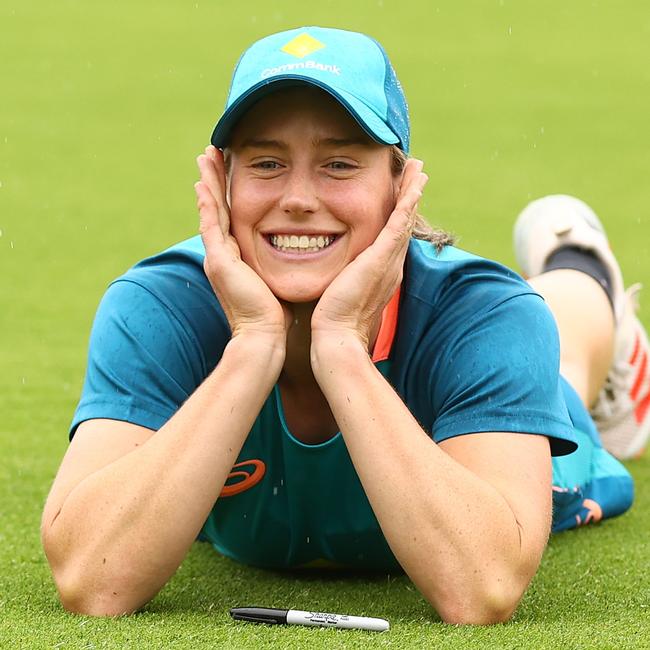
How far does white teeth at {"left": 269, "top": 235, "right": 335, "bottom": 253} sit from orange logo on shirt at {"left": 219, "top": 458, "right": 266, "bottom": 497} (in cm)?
48

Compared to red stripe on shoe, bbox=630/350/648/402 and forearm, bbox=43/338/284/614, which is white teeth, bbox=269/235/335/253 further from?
red stripe on shoe, bbox=630/350/648/402

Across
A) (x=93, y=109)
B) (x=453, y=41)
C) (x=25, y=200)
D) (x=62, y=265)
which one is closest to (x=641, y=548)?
(x=62, y=265)

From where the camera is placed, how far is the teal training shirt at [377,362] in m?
2.79

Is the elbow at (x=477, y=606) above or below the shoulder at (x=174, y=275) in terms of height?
below

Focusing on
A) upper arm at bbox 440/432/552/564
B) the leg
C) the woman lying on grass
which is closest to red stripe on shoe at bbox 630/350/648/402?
the leg

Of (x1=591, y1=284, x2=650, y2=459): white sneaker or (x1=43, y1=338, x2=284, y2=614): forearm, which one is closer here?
(x1=43, y1=338, x2=284, y2=614): forearm

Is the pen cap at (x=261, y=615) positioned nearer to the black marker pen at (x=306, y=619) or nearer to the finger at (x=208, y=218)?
the black marker pen at (x=306, y=619)

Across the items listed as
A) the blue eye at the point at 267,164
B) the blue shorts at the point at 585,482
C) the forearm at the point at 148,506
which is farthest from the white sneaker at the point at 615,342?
the forearm at the point at 148,506

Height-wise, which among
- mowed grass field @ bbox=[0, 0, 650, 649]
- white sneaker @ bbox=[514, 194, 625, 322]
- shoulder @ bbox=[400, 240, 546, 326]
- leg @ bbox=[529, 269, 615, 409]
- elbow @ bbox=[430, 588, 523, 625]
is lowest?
mowed grass field @ bbox=[0, 0, 650, 649]

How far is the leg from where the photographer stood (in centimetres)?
430

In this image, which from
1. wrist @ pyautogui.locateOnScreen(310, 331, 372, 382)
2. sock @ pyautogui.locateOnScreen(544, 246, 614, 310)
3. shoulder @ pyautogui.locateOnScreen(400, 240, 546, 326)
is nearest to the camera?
wrist @ pyautogui.locateOnScreen(310, 331, 372, 382)

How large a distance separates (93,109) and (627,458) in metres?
7.33

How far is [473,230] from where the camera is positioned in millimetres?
8086

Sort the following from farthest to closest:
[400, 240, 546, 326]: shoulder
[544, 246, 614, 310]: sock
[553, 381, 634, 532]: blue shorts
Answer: [544, 246, 614, 310]: sock → [553, 381, 634, 532]: blue shorts → [400, 240, 546, 326]: shoulder
